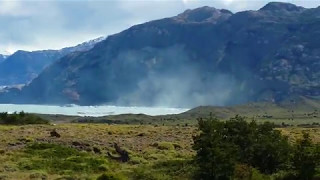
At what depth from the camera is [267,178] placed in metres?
30.6

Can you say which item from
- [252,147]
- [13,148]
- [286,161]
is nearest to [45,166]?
[13,148]

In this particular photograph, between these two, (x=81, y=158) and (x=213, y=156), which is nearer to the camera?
(x=213, y=156)

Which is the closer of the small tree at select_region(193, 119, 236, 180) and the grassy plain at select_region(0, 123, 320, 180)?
the small tree at select_region(193, 119, 236, 180)

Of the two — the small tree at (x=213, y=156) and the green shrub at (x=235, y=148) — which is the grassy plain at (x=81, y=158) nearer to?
the small tree at (x=213, y=156)

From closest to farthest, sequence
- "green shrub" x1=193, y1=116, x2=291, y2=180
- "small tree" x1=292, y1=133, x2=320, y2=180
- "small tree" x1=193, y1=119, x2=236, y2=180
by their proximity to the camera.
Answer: "small tree" x1=292, y1=133, x2=320, y2=180
"small tree" x1=193, y1=119, x2=236, y2=180
"green shrub" x1=193, y1=116, x2=291, y2=180

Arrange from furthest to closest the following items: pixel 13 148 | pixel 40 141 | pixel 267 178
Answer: pixel 40 141, pixel 13 148, pixel 267 178

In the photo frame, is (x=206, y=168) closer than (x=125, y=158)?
Yes

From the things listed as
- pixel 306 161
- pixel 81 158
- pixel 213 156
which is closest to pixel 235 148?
pixel 213 156

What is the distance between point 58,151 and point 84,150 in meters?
3.49

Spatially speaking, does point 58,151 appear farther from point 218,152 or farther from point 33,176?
point 218,152

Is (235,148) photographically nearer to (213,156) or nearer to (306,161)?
(213,156)

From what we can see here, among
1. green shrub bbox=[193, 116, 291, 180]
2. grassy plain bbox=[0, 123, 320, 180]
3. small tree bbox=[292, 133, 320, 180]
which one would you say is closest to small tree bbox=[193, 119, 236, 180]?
green shrub bbox=[193, 116, 291, 180]

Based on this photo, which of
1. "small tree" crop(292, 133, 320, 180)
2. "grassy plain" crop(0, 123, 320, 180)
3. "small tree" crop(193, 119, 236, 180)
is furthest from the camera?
"grassy plain" crop(0, 123, 320, 180)

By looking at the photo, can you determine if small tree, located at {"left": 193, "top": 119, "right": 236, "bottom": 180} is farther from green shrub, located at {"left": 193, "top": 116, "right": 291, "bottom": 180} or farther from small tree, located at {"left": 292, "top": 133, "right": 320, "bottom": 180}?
small tree, located at {"left": 292, "top": 133, "right": 320, "bottom": 180}
